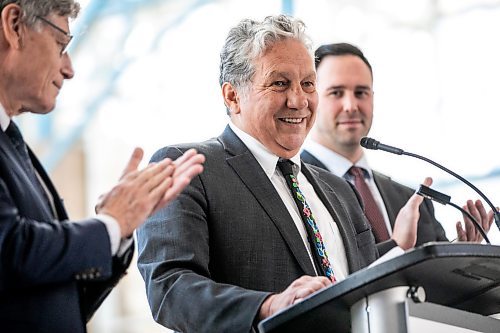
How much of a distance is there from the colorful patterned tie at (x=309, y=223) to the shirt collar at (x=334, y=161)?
97 centimetres

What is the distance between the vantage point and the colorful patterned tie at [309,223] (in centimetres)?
282

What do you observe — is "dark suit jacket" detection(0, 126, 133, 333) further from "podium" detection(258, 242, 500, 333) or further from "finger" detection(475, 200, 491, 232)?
"finger" detection(475, 200, 491, 232)

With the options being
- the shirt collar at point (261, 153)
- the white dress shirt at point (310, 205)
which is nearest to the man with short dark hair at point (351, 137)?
the white dress shirt at point (310, 205)

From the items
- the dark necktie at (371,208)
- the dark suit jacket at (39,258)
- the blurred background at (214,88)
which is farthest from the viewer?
the blurred background at (214,88)

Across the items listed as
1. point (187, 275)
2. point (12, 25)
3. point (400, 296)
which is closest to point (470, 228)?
point (187, 275)

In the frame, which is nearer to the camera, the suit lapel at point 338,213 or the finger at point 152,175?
the finger at point 152,175

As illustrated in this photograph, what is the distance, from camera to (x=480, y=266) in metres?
2.26

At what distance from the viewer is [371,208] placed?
388 cm

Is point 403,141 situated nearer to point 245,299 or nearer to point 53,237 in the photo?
point 245,299

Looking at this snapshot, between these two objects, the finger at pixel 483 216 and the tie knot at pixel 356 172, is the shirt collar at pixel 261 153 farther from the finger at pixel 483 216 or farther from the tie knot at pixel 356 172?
the tie knot at pixel 356 172

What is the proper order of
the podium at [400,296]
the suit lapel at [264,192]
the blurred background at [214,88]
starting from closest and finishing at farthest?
the podium at [400,296] < the suit lapel at [264,192] < the blurred background at [214,88]

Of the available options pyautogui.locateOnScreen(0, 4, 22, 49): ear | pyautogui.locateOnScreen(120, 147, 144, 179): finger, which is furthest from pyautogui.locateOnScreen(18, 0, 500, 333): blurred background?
pyautogui.locateOnScreen(0, 4, 22, 49): ear

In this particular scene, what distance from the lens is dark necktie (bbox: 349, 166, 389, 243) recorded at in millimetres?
3799

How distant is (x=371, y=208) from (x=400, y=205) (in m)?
0.16
